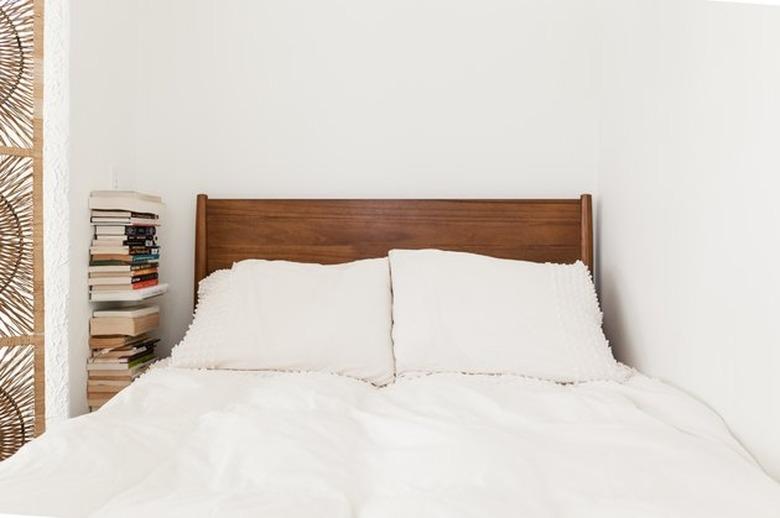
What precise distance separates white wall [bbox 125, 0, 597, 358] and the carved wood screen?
0.57m

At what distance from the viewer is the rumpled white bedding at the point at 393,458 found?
0.90 meters

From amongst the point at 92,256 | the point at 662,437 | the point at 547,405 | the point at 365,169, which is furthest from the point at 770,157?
the point at 92,256

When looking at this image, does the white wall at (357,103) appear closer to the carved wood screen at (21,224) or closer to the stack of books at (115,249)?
the stack of books at (115,249)

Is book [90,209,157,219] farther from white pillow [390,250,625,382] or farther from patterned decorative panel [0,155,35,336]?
white pillow [390,250,625,382]

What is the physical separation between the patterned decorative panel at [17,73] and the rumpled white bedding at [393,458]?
101 centimetres

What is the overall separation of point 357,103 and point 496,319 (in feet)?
3.72

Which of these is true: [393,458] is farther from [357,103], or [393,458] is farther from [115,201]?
[357,103]

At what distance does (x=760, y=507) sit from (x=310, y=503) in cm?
68

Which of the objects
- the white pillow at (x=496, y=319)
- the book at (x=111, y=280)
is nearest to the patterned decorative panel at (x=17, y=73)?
the book at (x=111, y=280)

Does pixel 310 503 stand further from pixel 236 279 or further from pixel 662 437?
pixel 236 279

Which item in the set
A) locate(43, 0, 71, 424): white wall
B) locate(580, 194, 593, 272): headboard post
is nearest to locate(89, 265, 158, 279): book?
locate(43, 0, 71, 424): white wall

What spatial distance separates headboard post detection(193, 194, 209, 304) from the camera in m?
2.38

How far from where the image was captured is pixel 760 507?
2.89 feet

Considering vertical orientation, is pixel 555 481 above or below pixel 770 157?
below
